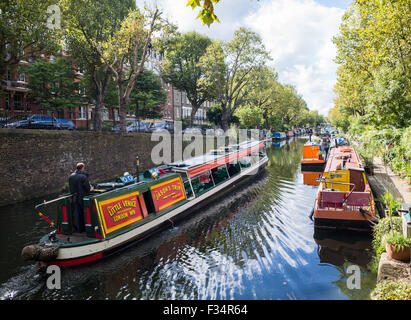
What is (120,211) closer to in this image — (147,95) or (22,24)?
(22,24)

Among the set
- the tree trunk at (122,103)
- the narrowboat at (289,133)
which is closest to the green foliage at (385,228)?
the tree trunk at (122,103)

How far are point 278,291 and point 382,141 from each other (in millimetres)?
11503

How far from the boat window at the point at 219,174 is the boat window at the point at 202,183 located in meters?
0.63

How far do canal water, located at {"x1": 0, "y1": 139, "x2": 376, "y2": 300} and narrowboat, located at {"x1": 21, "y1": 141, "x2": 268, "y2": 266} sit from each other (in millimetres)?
413

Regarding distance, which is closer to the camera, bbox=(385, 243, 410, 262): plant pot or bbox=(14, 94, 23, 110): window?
bbox=(385, 243, 410, 262): plant pot

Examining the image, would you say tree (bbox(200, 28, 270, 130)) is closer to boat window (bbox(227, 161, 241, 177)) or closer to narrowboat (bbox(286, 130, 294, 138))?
boat window (bbox(227, 161, 241, 177))

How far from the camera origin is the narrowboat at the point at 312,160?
74.2ft

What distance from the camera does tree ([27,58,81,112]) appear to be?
79.4ft

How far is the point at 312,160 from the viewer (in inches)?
899

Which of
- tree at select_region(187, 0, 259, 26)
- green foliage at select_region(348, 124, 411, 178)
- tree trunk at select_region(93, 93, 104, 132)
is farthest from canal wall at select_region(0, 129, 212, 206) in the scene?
green foliage at select_region(348, 124, 411, 178)

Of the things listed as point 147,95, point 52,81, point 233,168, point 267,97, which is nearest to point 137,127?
point 52,81

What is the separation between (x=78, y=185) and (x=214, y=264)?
460 cm

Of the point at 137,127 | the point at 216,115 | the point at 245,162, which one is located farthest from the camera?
the point at 216,115
